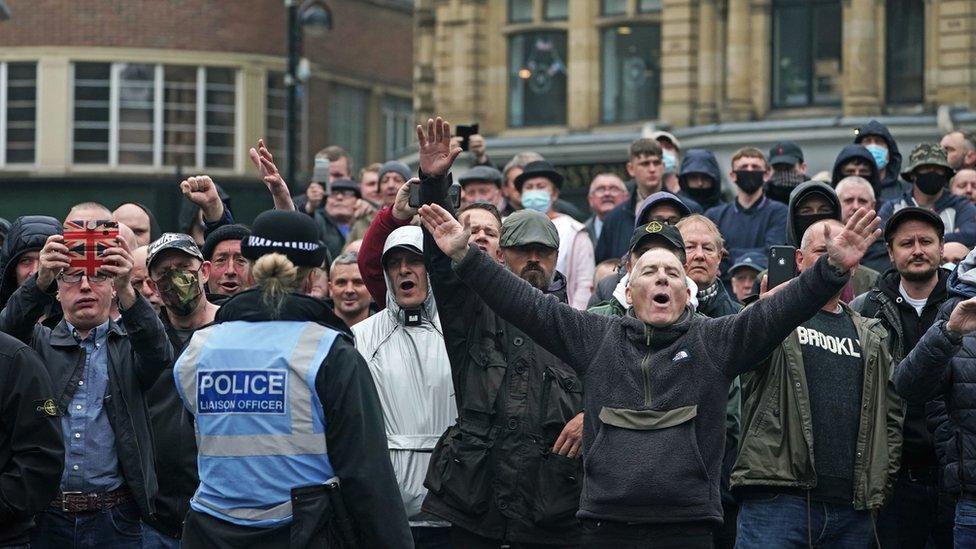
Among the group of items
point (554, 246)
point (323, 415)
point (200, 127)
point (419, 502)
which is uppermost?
point (200, 127)

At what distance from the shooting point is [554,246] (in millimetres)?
8750

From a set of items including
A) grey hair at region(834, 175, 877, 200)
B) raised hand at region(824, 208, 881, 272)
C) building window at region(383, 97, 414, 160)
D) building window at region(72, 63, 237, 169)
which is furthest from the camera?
building window at region(383, 97, 414, 160)

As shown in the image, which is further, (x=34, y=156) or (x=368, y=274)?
(x=34, y=156)

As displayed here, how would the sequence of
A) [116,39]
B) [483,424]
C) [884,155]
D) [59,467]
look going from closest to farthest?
[59,467] → [483,424] → [884,155] → [116,39]

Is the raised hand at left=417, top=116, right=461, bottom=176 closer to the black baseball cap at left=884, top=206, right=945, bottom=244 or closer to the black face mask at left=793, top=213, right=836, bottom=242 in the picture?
the black baseball cap at left=884, top=206, right=945, bottom=244

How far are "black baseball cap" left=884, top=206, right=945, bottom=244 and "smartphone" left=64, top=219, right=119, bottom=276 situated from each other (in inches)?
156

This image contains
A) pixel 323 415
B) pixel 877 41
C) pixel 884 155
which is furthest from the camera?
pixel 877 41

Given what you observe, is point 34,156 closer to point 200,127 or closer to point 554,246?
point 200,127

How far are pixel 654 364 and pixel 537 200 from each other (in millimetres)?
5181

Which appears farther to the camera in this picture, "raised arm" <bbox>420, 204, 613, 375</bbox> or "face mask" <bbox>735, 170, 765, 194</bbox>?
"face mask" <bbox>735, 170, 765, 194</bbox>

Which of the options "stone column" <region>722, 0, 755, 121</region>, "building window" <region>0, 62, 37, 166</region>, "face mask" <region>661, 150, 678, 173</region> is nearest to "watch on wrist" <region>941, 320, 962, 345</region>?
"face mask" <region>661, 150, 678, 173</region>

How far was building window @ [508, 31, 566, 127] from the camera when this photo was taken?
31.8 metres

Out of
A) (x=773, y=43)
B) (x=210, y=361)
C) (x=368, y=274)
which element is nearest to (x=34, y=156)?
(x=773, y=43)

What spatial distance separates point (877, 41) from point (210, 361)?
21831 mm
